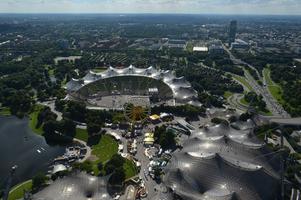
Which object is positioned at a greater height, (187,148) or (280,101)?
(187,148)

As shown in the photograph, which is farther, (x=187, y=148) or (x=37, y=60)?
(x=37, y=60)

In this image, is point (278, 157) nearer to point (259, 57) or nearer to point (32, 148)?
point (32, 148)

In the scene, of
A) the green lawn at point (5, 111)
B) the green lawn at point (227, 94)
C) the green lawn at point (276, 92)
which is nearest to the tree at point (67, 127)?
the green lawn at point (5, 111)

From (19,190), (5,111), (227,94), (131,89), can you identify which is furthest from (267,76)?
(19,190)

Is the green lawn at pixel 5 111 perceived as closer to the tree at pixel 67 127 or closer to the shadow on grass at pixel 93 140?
the tree at pixel 67 127

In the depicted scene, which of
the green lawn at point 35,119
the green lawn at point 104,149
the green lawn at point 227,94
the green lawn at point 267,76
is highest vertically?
the green lawn at point 104,149

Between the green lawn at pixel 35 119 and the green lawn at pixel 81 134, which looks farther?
the green lawn at pixel 35 119

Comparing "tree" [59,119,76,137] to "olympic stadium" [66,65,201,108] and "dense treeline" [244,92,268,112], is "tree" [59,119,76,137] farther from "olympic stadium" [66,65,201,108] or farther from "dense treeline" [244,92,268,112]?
"dense treeline" [244,92,268,112]

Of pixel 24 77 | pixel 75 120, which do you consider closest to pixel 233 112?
pixel 75 120
